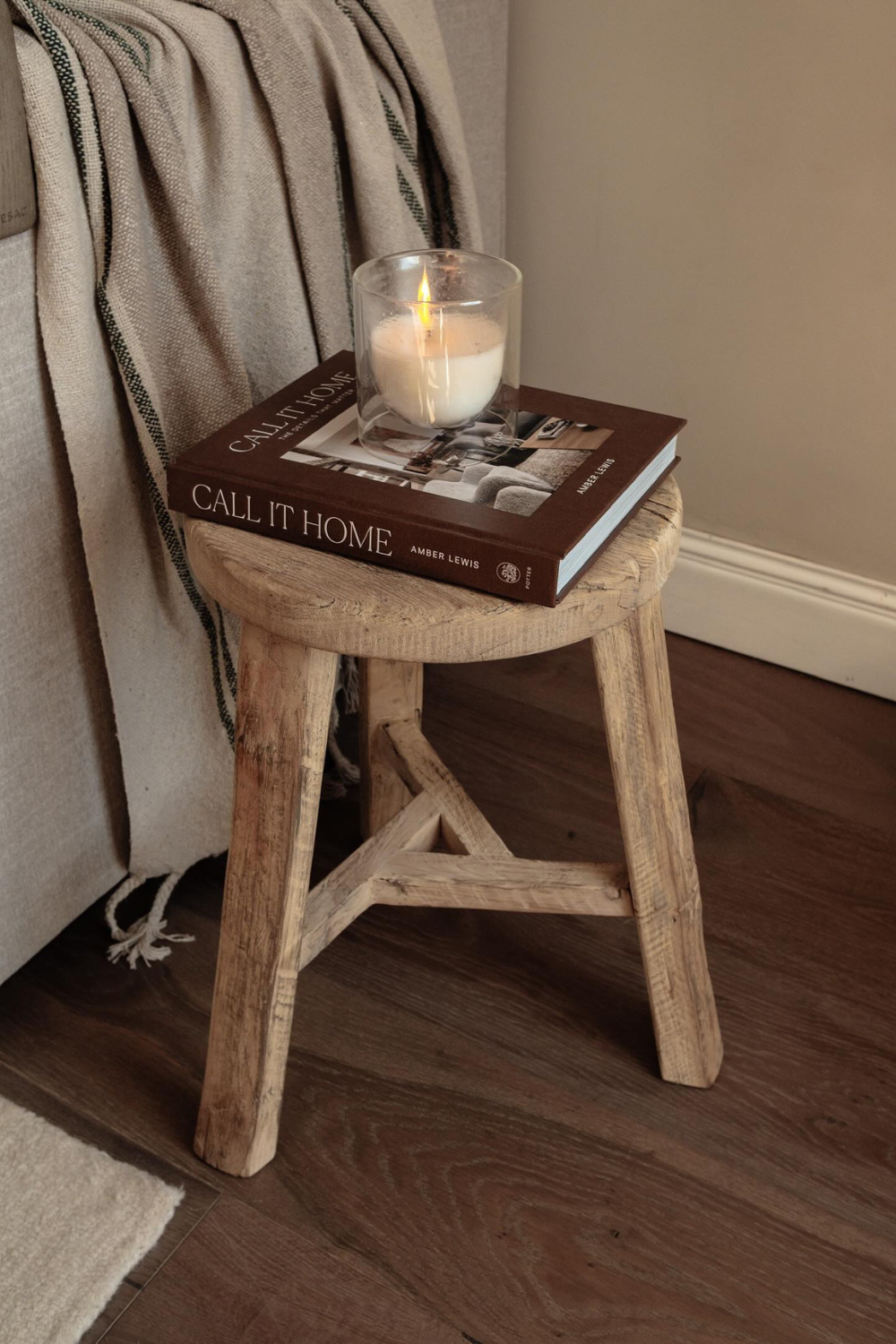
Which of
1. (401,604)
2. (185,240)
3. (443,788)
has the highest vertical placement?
(185,240)

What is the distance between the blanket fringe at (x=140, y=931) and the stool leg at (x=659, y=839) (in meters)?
0.41

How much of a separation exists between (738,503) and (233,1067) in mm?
809

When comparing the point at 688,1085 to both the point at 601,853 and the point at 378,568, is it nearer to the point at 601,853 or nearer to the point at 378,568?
the point at 601,853

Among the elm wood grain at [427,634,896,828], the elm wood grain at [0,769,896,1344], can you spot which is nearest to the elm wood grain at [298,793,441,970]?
the elm wood grain at [0,769,896,1344]

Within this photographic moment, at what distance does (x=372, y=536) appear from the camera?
0.68 metres

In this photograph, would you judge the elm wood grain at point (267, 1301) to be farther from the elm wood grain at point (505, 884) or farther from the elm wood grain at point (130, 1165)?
the elm wood grain at point (505, 884)

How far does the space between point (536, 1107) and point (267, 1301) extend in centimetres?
23

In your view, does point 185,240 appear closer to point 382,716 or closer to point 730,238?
point 382,716

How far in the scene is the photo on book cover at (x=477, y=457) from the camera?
Answer: 70 centimetres

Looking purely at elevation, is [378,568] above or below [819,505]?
above

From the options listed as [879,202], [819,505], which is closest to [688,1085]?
[819,505]

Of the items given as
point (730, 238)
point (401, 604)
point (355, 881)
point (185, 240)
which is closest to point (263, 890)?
point (355, 881)

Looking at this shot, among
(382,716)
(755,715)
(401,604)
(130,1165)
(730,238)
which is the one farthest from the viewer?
(755,715)

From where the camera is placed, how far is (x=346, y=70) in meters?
0.95
